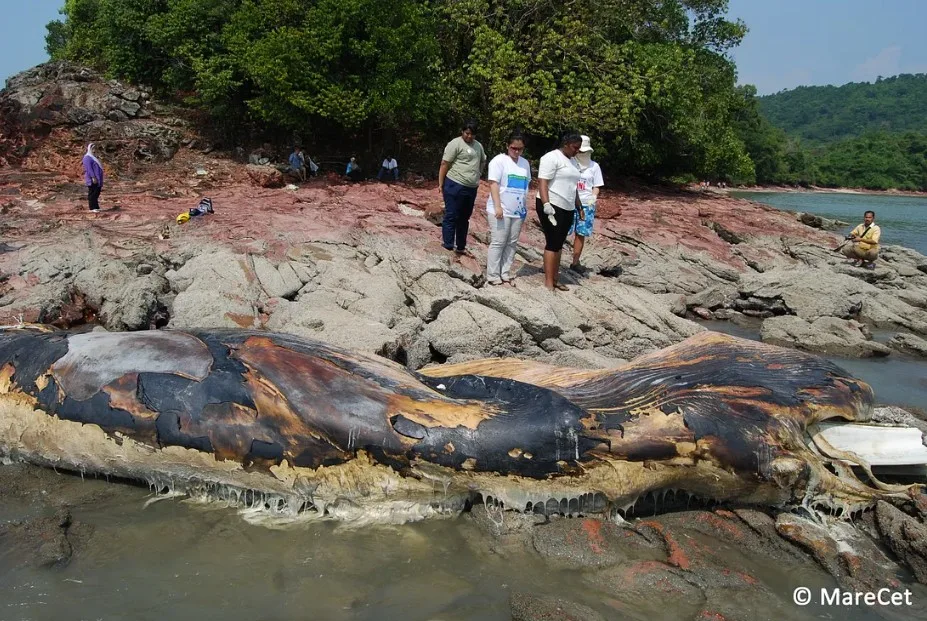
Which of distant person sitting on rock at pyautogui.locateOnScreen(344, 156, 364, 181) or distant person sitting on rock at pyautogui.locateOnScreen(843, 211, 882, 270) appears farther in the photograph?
distant person sitting on rock at pyautogui.locateOnScreen(344, 156, 364, 181)

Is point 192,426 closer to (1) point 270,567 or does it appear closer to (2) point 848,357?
(1) point 270,567

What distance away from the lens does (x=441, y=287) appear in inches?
292

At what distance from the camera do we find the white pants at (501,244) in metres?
7.11

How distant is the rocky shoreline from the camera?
11.7ft

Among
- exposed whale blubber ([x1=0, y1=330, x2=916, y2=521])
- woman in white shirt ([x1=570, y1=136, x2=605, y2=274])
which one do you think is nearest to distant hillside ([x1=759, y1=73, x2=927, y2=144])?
woman in white shirt ([x1=570, y1=136, x2=605, y2=274])

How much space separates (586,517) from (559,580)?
0.54 m

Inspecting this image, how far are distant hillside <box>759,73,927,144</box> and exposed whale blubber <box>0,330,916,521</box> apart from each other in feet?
372

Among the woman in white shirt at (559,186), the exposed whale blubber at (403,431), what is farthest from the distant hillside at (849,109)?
the exposed whale blubber at (403,431)

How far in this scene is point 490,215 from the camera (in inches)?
281

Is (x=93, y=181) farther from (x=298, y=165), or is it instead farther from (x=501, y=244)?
(x=501, y=244)

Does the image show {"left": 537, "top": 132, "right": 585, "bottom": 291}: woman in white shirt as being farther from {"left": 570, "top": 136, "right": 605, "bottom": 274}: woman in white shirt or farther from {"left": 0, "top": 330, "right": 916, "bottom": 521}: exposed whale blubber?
{"left": 0, "top": 330, "right": 916, "bottom": 521}: exposed whale blubber

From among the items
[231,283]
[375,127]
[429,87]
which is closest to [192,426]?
[231,283]

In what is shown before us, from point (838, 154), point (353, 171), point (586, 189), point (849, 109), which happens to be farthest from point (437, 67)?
point (849, 109)

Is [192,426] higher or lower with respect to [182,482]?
higher
